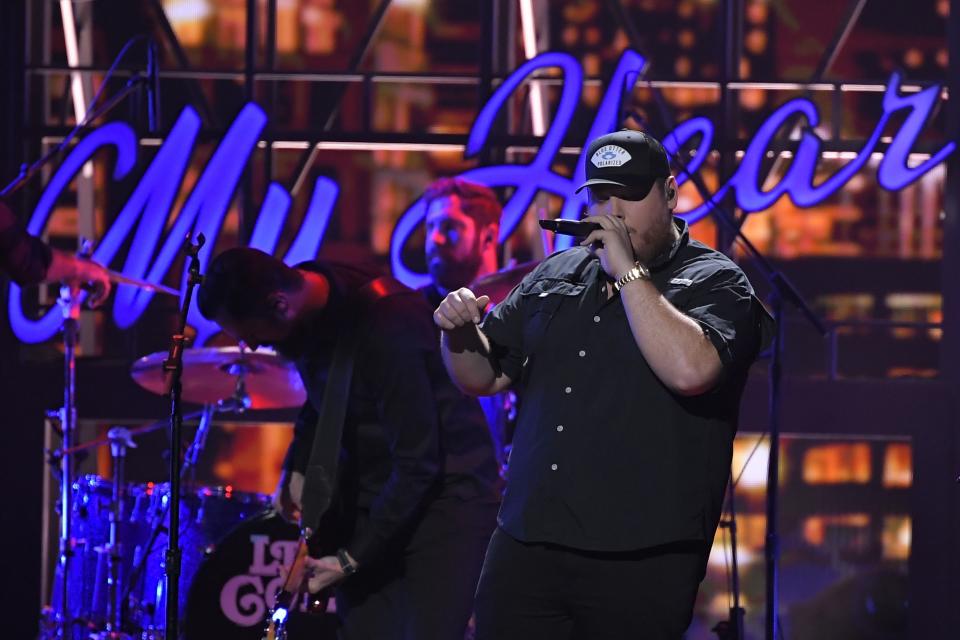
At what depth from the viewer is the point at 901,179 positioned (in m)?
7.95

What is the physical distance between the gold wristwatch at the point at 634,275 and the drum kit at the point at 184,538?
328cm

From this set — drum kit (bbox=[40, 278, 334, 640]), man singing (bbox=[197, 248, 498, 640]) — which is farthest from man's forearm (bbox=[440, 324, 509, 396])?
drum kit (bbox=[40, 278, 334, 640])

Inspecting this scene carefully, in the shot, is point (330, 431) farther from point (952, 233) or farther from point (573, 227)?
point (952, 233)

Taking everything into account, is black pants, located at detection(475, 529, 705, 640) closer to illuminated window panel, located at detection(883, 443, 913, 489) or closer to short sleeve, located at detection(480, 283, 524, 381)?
short sleeve, located at detection(480, 283, 524, 381)

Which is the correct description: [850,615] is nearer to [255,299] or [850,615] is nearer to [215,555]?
[215,555]

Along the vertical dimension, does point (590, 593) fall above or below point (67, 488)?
above

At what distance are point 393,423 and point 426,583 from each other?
53cm

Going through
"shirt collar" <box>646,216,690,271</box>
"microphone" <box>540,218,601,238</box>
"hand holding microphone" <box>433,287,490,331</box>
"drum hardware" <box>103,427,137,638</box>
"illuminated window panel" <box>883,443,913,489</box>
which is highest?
"microphone" <box>540,218,601,238</box>

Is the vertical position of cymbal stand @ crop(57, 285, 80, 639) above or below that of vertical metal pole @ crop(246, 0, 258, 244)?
below

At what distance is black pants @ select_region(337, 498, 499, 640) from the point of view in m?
3.92

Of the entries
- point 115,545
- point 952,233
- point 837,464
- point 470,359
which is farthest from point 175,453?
point 837,464

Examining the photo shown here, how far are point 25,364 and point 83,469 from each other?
1445mm

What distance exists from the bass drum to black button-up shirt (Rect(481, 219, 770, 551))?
3.13 m

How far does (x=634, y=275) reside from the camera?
2824mm
